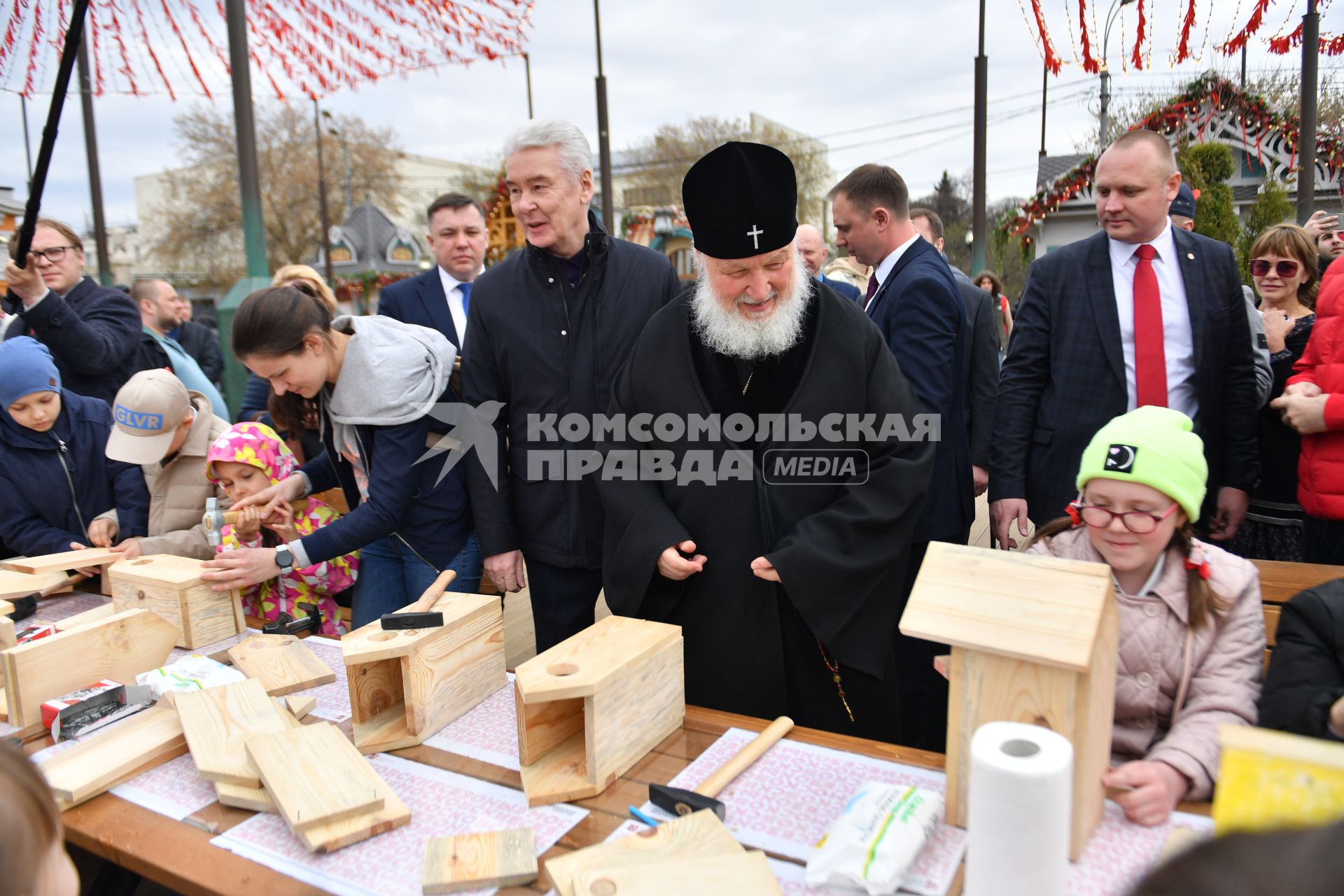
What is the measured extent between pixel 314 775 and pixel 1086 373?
96.6 inches

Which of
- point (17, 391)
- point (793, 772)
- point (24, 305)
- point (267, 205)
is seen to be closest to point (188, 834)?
point (793, 772)

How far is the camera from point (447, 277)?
3.98 metres

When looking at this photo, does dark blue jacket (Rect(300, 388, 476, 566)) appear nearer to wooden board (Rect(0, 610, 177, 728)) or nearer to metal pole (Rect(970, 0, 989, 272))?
wooden board (Rect(0, 610, 177, 728))

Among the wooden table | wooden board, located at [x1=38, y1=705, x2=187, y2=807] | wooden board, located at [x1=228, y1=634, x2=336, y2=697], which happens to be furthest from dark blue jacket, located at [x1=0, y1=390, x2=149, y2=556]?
the wooden table

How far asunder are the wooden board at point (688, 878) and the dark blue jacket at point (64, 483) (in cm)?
270

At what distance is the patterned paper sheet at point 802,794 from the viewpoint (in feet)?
4.21

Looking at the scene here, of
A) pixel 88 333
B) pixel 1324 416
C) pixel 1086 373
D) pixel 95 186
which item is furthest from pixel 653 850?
pixel 95 186

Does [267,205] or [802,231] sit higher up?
[267,205]

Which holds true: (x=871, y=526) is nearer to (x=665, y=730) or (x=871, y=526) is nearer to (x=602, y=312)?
(x=665, y=730)

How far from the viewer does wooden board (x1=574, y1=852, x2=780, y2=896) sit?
1145 mm

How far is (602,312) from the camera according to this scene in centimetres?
264

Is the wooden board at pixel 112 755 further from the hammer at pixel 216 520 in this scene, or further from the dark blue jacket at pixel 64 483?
the dark blue jacket at pixel 64 483

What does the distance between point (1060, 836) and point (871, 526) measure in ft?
3.24

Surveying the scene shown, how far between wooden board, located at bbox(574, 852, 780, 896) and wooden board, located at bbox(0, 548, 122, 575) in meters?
2.31
